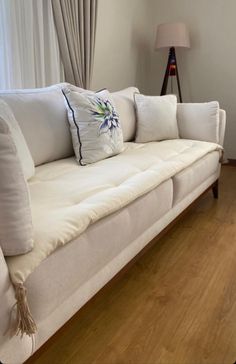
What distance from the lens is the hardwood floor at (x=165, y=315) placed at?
1146mm

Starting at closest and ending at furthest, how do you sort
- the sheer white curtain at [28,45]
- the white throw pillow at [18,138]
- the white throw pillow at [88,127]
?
1. the white throw pillow at [18,138]
2. the white throw pillow at [88,127]
3. the sheer white curtain at [28,45]

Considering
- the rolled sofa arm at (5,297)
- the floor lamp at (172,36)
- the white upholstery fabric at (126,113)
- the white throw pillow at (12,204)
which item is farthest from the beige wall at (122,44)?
the rolled sofa arm at (5,297)

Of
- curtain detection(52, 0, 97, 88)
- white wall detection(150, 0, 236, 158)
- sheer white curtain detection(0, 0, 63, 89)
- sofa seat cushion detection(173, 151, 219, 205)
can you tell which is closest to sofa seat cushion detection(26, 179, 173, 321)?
sofa seat cushion detection(173, 151, 219, 205)

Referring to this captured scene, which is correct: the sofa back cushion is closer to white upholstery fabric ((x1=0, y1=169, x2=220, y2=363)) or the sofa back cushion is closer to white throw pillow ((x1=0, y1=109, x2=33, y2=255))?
white upholstery fabric ((x1=0, y1=169, x2=220, y2=363))

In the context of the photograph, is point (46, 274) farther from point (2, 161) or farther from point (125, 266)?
point (125, 266)

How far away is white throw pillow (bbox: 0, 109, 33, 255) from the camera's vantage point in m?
0.82

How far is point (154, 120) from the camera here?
97.5 inches

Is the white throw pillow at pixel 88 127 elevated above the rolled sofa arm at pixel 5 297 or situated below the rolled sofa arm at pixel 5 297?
above

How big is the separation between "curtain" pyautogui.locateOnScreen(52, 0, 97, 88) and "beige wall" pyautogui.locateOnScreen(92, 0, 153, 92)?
11.2 inches

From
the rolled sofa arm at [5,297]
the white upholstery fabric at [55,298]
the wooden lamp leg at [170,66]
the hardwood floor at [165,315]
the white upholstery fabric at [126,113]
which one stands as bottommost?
the hardwood floor at [165,315]

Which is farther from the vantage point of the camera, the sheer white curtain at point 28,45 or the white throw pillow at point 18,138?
the sheer white curtain at point 28,45

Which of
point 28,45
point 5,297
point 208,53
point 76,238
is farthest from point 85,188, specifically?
point 208,53

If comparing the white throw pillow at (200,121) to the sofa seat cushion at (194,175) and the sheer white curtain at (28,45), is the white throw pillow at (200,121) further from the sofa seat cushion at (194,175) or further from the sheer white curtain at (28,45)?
the sheer white curtain at (28,45)

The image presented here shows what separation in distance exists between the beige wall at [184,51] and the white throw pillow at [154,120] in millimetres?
785
